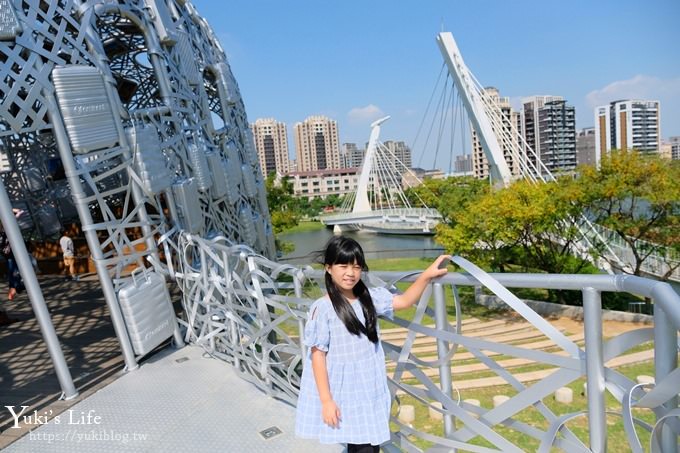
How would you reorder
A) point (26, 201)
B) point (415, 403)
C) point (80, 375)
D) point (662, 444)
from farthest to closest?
point (26, 201)
point (415, 403)
point (80, 375)
point (662, 444)

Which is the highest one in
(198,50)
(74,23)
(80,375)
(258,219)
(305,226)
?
(198,50)

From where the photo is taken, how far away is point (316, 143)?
369 ft

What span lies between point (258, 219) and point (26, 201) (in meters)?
5.70

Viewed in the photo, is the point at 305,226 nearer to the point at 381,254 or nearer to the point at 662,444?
the point at 381,254

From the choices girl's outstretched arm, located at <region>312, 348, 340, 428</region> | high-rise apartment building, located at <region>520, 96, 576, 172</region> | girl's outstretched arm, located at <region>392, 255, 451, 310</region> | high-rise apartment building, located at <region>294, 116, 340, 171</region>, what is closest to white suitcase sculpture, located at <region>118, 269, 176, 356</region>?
girl's outstretched arm, located at <region>312, 348, 340, 428</region>

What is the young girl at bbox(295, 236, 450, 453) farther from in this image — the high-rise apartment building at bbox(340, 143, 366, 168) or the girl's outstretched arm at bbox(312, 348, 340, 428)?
the high-rise apartment building at bbox(340, 143, 366, 168)

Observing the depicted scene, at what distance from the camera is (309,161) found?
113750 mm

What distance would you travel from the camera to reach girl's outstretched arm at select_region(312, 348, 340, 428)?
195 cm

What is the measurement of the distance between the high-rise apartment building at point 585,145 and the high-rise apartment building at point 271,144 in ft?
201

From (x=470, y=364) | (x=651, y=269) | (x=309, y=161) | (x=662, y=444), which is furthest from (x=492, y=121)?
(x=309, y=161)

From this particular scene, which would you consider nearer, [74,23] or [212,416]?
[212,416]

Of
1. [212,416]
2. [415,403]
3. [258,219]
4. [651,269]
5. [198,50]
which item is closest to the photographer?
[212,416]

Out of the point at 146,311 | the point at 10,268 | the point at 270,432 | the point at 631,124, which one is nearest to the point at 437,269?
the point at 270,432

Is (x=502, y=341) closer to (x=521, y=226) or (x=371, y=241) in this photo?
(x=521, y=226)
